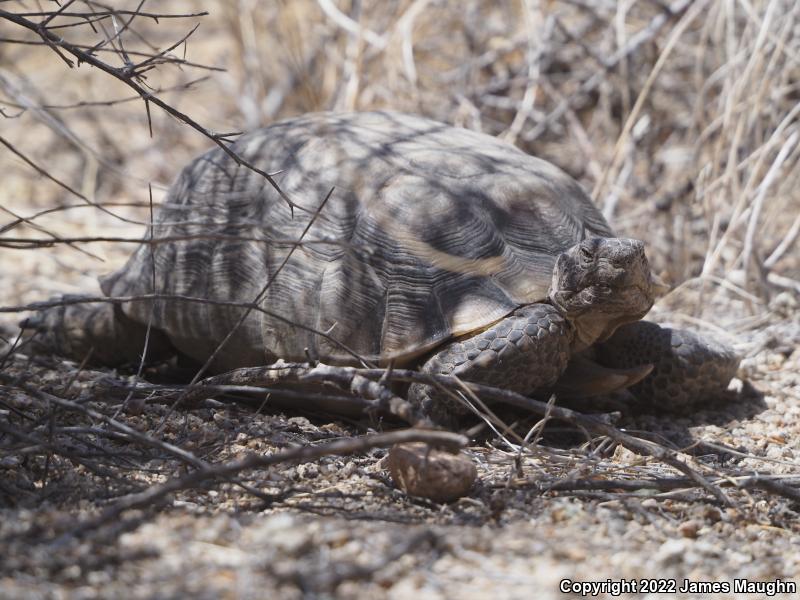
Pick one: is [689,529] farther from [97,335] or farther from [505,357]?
[97,335]

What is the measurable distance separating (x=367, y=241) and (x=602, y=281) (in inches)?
30.9

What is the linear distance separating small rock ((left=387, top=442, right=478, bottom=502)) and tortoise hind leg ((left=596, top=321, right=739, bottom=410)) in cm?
126

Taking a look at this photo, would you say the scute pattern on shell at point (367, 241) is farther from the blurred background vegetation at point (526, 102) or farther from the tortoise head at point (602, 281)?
the blurred background vegetation at point (526, 102)

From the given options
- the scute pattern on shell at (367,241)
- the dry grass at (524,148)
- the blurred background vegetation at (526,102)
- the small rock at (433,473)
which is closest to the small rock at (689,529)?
the dry grass at (524,148)

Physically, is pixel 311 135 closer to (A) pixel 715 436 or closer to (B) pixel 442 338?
(B) pixel 442 338

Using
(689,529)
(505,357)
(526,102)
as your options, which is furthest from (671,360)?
(526,102)

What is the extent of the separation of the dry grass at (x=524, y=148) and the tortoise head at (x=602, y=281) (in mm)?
468

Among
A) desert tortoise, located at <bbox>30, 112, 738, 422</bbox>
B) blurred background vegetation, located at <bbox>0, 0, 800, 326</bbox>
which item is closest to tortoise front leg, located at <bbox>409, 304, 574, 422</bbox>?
desert tortoise, located at <bbox>30, 112, 738, 422</bbox>

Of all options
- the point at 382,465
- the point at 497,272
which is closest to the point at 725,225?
the point at 497,272

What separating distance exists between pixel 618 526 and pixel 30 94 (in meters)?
6.68

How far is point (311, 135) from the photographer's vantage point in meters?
3.49

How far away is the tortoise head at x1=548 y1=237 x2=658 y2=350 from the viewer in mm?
2836

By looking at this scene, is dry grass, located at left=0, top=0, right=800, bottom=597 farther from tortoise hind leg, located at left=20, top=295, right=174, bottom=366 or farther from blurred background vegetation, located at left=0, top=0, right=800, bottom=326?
tortoise hind leg, located at left=20, top=295, right=174, bottom=366

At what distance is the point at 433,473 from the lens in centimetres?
227
